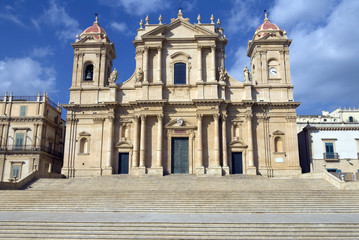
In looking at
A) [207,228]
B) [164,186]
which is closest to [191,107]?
[164,186]

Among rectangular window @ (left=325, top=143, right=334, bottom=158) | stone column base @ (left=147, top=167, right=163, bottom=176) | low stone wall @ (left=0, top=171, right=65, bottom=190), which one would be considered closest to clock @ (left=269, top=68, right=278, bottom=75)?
rectangular window @ (left=325, top=143, right=334, bottom=158)

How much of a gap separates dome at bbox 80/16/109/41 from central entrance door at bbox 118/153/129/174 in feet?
40.7

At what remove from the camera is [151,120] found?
32.5 meters

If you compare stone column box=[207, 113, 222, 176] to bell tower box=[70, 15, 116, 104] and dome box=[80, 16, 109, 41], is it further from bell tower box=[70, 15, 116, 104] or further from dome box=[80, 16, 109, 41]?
dome box=[80, 16, 109, 41]

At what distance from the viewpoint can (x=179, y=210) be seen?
19.3 metres

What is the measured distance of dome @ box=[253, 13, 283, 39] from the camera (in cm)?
3528

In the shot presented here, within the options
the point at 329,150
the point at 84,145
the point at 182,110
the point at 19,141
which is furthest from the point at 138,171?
the point at 329,150

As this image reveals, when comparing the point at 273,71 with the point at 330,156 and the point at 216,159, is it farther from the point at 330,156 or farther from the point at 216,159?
the point at 216,159

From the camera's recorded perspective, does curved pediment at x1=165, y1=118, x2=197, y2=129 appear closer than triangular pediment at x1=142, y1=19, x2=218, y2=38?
Yes

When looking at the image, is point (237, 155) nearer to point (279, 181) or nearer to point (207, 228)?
point (279, 181)

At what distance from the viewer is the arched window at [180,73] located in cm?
3378

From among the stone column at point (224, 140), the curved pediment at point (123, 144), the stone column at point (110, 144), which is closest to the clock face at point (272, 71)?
the stone column at point (224, 140)

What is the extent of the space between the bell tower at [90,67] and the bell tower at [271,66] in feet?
49.5

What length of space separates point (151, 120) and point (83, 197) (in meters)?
12.5
